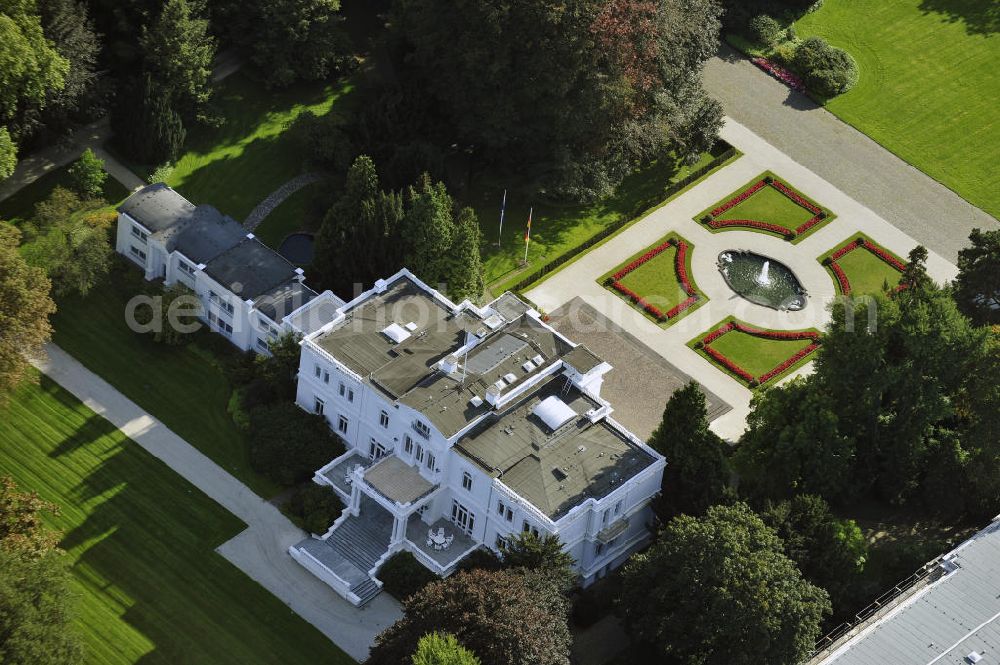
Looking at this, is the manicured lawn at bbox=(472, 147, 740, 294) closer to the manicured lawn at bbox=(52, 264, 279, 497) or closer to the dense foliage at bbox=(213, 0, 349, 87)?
the dense foliage at bbox=(213, 0, 349, 87)

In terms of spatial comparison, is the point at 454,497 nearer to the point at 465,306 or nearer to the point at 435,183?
the point at 465,306

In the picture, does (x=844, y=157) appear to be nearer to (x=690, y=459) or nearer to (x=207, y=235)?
(x=690, y=459)

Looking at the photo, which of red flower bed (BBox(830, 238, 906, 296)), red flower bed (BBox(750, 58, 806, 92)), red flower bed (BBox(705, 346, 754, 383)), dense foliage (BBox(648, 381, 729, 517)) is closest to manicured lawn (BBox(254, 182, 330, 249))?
red flower bed (BBox(705, 346, 754, 383))

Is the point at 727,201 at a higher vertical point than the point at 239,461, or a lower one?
higher

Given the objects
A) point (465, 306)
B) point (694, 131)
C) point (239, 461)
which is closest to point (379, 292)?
point (465, 306)

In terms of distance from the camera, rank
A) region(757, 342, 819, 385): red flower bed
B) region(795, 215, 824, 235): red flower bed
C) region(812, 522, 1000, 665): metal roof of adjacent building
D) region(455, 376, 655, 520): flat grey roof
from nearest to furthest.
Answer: region(812, 522, 1000, 665): metal roof of adjacent building
region(455, 376, 655, 520): flat grey roof
region(757, 342, 819, 385): red flower bed
region(795, 215, 824, 235): red flower bed

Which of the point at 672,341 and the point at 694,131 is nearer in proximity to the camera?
the point at 672,341

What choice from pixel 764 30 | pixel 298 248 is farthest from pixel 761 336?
pixel 298 248
